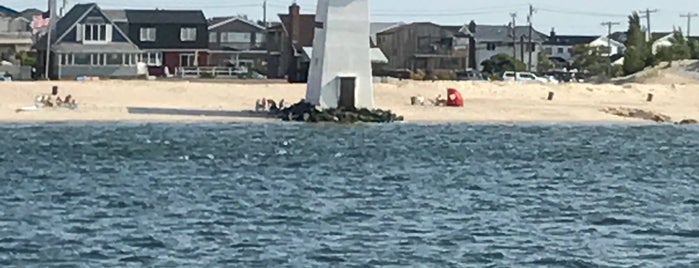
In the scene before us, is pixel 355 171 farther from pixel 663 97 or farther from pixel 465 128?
pixel 663 97

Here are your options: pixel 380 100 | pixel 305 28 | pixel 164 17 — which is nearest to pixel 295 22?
pixel 305 28

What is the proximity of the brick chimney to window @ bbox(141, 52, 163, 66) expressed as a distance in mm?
8636

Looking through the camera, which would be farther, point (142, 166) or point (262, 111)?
point (262, 111)

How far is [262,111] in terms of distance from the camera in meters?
60.6

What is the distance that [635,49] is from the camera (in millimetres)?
105250

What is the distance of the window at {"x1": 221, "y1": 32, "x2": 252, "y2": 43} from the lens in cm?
11025

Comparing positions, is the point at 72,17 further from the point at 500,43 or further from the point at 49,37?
the point at 500,43

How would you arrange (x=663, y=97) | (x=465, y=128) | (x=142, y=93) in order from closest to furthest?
(x=465, y=128), (x=142, y=93), (x=663, y=97)

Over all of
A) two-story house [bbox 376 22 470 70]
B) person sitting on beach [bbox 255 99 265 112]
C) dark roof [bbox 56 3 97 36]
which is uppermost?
dark roof [bbox 56 3 97 36]

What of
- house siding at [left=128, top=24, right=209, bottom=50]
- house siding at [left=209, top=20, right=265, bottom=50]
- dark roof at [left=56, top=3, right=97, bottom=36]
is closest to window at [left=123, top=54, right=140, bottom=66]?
dark roof at [left=56, top=3, right=97, bottom=36]

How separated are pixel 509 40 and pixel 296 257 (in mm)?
110191

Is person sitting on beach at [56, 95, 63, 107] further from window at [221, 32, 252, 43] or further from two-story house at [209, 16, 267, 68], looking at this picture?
window at [221, 32, 252, 43]

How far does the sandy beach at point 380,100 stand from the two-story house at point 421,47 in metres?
39.5

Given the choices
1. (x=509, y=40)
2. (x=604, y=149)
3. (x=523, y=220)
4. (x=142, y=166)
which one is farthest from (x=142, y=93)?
(x=509, y=40)
